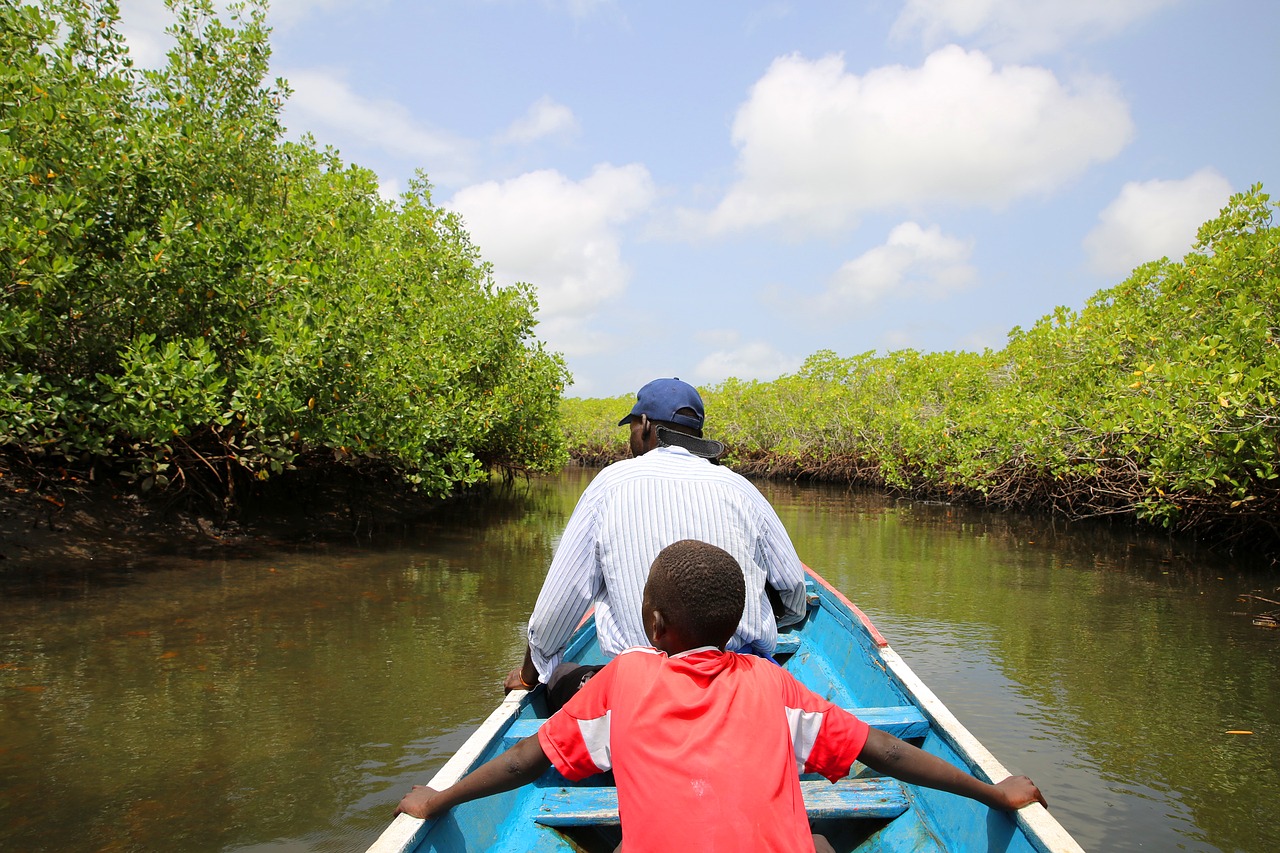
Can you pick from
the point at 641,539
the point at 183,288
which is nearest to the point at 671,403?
the point at 641,539

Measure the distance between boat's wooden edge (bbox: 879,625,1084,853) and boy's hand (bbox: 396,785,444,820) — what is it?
145 cm

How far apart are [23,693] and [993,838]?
4986mm

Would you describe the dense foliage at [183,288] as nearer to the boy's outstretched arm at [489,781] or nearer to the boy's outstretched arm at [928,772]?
the boy's outstretched arm at [489,781]

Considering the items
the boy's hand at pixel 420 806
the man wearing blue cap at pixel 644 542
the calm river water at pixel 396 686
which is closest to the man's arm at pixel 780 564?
the man wearing blue cap at pixel 644 542

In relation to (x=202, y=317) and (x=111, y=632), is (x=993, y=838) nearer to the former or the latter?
(x=111, y=632)

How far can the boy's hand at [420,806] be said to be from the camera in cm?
188

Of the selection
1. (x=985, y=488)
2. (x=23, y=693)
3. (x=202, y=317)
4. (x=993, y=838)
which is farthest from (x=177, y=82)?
(x=985, y=488)

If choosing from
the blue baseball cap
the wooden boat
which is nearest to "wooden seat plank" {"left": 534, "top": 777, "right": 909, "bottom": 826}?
the wooden boat

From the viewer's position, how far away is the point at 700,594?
160 centimetres

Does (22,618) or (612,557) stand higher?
(612,557)

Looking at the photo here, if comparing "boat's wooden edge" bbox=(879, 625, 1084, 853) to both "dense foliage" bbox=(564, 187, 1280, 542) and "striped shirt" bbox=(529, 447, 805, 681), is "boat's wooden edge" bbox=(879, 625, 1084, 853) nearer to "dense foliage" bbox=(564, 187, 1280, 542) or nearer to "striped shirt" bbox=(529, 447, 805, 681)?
"striped shirt" bbox=(529, 447, 805, 681)

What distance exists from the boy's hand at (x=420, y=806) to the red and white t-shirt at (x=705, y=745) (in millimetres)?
450

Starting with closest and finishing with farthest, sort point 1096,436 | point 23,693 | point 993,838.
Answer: point 993,838 → point 23,693 → point 1096,436

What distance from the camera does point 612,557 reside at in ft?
7.41
